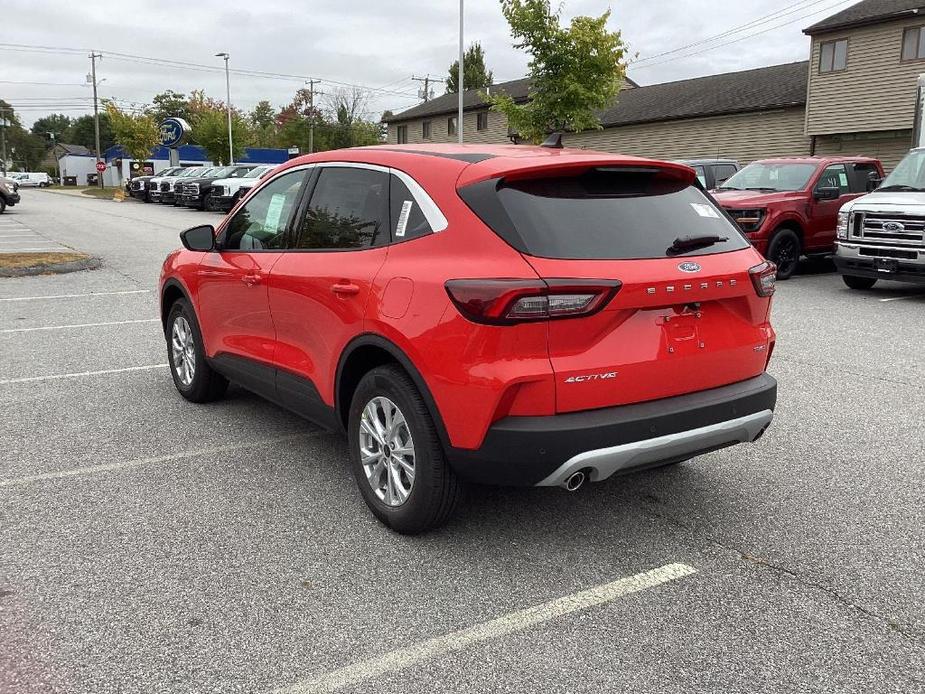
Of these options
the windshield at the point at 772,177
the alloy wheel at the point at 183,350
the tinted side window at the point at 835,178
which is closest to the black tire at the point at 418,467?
the alloy wheel at the point at 183,350

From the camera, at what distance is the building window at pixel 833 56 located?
28.4 meters

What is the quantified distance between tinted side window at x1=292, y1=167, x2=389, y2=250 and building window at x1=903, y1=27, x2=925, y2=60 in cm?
2777

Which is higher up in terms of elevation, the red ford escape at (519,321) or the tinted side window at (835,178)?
the tinted side window at (835,178)

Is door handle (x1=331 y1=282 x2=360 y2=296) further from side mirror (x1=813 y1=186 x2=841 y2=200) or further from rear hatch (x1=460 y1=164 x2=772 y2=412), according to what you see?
side mirror (x1=813 y1=186 x2=841 y2=200)

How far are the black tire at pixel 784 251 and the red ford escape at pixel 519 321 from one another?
9373 millimetres

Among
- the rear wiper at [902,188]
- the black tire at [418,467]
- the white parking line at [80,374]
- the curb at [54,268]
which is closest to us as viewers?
the black tire at [418,467]

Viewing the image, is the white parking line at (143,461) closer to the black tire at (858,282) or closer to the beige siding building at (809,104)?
the black tire at (858,282)

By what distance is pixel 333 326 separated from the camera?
389cm

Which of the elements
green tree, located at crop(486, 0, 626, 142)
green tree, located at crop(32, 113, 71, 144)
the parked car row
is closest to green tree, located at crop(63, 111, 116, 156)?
green tree, located at crop(32, 113, 71, 144)

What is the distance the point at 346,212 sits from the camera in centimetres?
409

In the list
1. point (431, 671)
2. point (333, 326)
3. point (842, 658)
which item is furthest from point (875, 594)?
point (333, 326)

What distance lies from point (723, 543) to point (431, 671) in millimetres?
1581

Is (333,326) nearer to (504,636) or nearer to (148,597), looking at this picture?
(148,597)

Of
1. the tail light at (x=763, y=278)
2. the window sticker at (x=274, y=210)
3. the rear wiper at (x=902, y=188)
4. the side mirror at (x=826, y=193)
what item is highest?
the rear wiper at (x=902, y=188)
